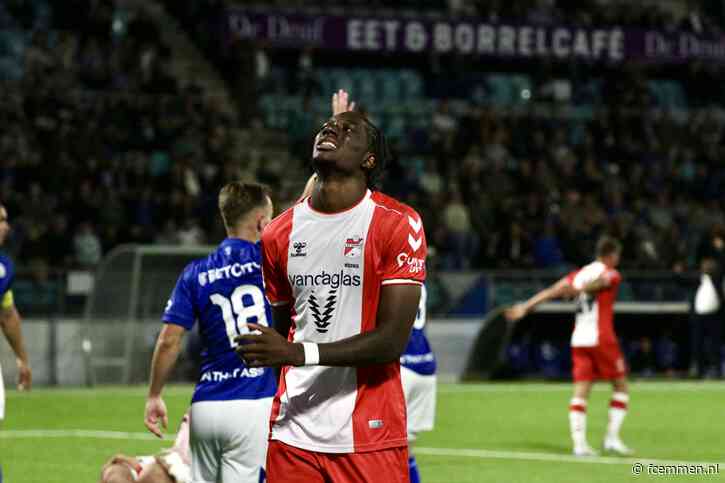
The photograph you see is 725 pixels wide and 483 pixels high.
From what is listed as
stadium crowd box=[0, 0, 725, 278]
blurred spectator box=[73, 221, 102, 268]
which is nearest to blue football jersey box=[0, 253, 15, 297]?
stadium crowd box=[0, 0, 725, 278]

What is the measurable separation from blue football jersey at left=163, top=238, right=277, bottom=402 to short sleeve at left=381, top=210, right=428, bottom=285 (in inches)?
94.8

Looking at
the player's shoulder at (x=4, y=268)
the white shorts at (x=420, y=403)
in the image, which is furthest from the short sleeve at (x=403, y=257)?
the white shorts at (x=420, y=403)

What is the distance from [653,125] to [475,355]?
1045cm

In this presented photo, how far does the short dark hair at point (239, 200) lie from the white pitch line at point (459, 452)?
6311 millimetres

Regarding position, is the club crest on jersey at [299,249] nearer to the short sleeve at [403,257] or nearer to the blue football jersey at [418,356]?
the short sleeve at [403,257]

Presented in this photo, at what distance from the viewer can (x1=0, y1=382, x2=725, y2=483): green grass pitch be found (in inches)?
469

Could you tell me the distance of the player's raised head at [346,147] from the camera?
4.75 meters

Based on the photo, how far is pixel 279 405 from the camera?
4988 millimetres

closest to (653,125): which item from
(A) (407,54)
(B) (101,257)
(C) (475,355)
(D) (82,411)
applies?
(A) (407,54)

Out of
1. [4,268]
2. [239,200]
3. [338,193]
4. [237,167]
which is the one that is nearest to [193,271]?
[239,200]

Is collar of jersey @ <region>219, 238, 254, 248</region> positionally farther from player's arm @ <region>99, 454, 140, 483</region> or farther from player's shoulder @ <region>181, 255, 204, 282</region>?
player's arm @ <region>99, 454, 140, 483</region>

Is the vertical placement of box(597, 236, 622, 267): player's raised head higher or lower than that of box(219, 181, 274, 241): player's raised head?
lower

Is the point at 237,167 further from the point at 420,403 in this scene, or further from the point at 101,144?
the point at 420,403

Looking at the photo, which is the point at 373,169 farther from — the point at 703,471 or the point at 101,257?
the point at 101,257
